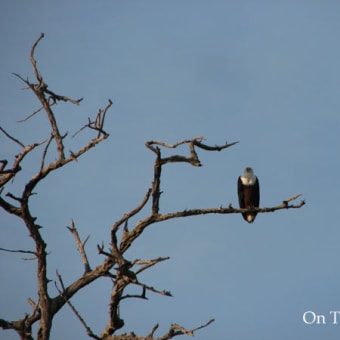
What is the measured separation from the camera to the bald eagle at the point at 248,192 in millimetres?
12672

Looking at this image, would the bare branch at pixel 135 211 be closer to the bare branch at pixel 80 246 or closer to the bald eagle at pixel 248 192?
the bare branch at pixel 80 246

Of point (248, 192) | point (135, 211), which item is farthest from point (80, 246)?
point (248, 192)

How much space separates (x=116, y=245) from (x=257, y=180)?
250 inches

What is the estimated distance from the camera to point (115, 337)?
23.2 ft

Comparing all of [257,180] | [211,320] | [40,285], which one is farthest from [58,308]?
[257,180]

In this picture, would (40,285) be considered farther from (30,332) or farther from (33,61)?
(33,61)

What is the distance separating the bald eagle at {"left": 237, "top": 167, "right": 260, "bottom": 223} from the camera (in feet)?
41.6

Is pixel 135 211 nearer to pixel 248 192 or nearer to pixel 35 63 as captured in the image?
pixel 35 63

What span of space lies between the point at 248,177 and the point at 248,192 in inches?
12.0

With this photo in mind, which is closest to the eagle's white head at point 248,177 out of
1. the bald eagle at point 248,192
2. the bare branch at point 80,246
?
the bald eagle at point 248,192

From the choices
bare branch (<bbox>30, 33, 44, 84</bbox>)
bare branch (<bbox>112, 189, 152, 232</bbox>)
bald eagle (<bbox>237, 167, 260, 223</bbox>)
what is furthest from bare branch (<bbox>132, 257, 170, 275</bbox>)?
bald eagle (<bbox>237, 167, 260, 223</bbox>)

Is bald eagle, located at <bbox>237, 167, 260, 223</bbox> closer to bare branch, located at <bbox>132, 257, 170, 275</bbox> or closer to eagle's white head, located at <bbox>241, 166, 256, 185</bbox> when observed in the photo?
eagle's white head, located at <bbox>241, 166, 256, 185</bbox>

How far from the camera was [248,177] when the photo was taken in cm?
1290

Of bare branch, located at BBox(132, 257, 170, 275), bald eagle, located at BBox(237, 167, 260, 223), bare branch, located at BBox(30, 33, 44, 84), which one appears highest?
bald eagle, located at BBox(237, 167, 260, 223)
